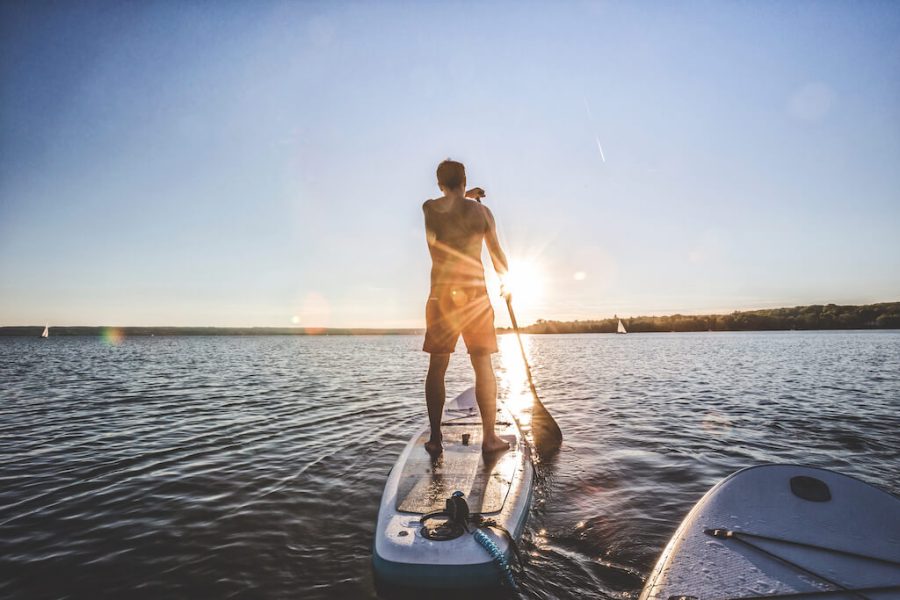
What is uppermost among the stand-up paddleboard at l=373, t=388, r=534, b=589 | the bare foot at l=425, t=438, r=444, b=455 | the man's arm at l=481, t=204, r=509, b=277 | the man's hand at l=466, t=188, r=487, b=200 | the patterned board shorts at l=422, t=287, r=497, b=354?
the man's hand at l=466, t=188, r=487, b=200

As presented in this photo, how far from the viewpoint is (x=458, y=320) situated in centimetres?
446

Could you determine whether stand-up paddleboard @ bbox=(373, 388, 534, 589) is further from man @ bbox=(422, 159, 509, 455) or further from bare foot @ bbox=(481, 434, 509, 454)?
man @ bbox=(422, 159, 509, 455)

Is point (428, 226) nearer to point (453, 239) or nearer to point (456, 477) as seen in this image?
point (453, 239)

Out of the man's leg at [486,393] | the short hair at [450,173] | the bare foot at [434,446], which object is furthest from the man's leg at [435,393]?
the short hair at [450,173]

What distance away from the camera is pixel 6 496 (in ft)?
15.9

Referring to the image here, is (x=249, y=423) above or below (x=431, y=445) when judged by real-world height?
below

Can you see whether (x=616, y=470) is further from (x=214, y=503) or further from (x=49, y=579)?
(x=49, y=579)

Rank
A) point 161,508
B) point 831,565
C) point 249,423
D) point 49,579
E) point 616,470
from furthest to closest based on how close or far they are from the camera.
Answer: point 249,423, point 616,470, point 161,508, point 49,579, point 831,565

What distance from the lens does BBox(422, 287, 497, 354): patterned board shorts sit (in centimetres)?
→ 443

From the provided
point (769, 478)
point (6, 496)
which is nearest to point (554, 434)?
point (769, 478)

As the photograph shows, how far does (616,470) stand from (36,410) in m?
13.8

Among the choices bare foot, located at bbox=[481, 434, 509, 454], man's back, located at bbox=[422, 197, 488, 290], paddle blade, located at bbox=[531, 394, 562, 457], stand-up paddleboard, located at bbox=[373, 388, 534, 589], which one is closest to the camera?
stand-up paddleboard, located at bbox=[373, 388, 534, 589]

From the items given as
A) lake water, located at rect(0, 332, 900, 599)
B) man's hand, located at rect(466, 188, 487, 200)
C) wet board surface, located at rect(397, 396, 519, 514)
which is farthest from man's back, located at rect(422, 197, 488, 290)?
lake water, located at rect(0, 332, 900, 599)

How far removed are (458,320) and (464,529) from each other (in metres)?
2.10
